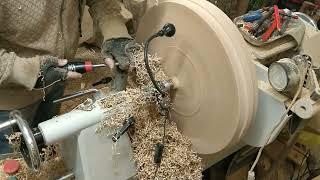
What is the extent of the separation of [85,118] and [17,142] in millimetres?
212

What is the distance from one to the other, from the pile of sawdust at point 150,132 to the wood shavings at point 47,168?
311 millimetres

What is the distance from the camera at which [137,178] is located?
116 cm

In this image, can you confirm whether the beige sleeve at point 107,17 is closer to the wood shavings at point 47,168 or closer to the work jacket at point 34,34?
the work jacket at point 34,34

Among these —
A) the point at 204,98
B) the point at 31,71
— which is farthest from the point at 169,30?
the point at 31,71

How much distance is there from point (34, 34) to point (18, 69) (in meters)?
0.17

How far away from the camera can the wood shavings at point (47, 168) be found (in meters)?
1.20

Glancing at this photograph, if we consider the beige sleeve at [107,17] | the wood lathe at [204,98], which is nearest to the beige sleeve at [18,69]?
the wood lathe at [204,98]

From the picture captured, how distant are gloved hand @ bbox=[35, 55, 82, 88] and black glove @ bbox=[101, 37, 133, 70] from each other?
164 mm

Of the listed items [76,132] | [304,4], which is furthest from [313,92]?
[304,4]

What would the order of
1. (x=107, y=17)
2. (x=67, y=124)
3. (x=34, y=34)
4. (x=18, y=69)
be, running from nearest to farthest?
(x=67, y=124) → (x=18, y=69) → (x=34, y=34) → (x=107, y=17)

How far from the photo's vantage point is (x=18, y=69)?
3.69 feet

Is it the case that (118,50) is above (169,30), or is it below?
below

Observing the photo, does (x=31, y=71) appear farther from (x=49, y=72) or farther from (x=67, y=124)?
(x=67, y=124)

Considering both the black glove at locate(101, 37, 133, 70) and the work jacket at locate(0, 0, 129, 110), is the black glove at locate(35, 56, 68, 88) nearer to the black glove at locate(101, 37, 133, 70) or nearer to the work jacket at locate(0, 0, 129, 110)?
the work jacket at locate(0, 0, 129, 110)
